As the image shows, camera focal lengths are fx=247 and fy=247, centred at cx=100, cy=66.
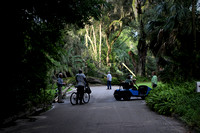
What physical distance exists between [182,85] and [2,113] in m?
8.95

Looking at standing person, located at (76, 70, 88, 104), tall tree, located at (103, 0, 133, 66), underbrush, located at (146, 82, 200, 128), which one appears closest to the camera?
underbrush, located at (146, 82, 200, 128)

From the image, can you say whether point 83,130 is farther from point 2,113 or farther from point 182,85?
point 182,85

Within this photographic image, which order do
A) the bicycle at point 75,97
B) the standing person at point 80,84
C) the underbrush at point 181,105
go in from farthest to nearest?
the bicycle at point 75,97
the standing person at point 80,84
the underbrush at point 181,105

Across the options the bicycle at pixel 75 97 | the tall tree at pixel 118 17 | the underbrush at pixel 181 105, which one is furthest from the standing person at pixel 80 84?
the tall tree at pixel 118 17

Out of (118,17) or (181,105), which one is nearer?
(181,105)

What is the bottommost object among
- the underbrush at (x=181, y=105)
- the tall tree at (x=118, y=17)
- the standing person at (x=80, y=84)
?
the underbrush at (x=181, y=105)

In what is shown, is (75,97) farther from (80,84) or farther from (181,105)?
(181,105)

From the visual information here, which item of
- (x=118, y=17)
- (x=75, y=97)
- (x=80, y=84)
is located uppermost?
(x=118, y=17)

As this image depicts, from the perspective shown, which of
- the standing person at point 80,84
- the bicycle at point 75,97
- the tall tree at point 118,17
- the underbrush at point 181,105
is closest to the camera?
the underbrush at point 181,105

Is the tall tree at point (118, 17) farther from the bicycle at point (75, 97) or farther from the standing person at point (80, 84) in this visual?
the standing person at point (80, 84)

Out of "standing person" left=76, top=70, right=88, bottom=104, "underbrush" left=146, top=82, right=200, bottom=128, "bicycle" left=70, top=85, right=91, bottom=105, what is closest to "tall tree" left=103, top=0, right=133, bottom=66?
"bicycle" left=70, top=85, right=91, bottom=105

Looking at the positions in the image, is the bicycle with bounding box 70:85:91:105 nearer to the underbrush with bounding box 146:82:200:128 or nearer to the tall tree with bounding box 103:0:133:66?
the underbrush with bounding box 146:82:200:128

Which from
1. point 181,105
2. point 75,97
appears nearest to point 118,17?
point 75,97

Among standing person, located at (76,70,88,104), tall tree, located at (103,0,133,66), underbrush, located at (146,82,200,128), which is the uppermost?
tall tree, located at (103,0,133,66)
